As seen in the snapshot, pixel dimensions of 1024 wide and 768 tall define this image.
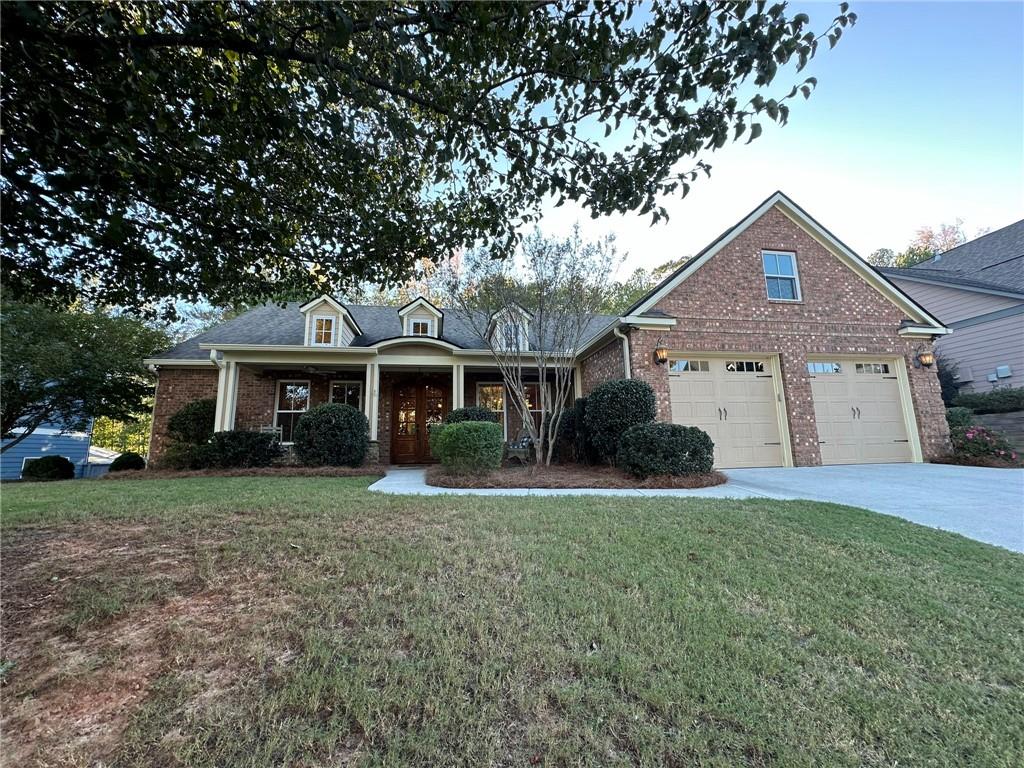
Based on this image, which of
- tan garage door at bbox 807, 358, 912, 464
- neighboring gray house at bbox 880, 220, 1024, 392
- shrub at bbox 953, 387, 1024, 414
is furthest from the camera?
neighboring gray house at bbox 880, 220, 1024, 392

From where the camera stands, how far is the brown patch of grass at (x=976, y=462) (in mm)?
7871

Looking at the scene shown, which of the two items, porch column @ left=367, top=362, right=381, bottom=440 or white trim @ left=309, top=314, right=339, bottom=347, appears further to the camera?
white trim @ left=309, top=314, right=339, bottom=347

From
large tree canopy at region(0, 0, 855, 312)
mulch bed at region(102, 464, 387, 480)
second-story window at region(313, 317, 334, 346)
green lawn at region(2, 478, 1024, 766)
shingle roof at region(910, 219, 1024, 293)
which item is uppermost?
shingle roof at region(910, 219, 1024, 293)

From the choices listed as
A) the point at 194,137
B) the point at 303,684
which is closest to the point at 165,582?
the point at 303,684

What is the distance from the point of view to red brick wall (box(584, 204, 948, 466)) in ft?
28.4

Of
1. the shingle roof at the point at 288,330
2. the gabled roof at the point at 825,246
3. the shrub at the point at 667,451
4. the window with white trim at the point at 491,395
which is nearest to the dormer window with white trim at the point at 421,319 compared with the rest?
the shingle roof at the point at 288,330

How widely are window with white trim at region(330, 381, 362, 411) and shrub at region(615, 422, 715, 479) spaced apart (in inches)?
309

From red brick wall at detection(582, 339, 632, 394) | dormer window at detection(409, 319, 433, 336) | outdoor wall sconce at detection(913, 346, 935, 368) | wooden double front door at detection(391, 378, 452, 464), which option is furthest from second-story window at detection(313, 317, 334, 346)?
outdoor wall sconce at detection(913, 346, 935, 368)

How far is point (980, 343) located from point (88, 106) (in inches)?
705

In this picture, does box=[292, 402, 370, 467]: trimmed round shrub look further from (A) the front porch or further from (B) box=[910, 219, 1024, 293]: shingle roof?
(B) box=[910, 219, 1024, 293]: shingle roof

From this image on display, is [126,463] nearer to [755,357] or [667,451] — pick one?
[667,451]

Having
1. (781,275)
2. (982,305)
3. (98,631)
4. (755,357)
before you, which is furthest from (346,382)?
(982,305)

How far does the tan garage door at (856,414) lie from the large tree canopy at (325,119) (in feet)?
26.3

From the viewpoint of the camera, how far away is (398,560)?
121 inches
